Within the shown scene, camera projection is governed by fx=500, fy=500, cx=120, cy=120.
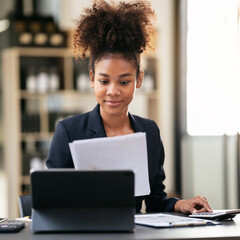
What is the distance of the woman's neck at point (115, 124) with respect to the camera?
2.12 m

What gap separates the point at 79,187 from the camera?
4.98ft

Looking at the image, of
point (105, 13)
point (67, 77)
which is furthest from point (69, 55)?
point (105, 13)

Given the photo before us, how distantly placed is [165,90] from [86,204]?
5230 mm

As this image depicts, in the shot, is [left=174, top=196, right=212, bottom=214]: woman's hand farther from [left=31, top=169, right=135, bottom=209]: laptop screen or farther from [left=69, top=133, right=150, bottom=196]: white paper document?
[left=31, top=169, right=135, bottom=209]: laptop screen

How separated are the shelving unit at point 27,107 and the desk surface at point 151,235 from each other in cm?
395

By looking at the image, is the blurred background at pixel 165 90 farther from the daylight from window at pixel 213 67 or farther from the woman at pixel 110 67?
the woman at pixel 110 67

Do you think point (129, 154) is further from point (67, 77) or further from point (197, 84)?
point (197, 84)

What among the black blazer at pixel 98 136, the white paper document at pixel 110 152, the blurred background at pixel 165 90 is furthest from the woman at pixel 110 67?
the blurred background at pixel 165 90

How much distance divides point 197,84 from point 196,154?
0.86 m

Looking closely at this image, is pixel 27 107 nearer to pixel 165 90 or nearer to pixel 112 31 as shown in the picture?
pixel 165 90

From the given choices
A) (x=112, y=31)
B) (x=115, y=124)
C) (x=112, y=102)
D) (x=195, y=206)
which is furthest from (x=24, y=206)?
(x=112, y=31)

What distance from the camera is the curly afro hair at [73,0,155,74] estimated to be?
200cm

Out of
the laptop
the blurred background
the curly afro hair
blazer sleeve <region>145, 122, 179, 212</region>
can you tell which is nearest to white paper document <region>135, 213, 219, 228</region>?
the laptop

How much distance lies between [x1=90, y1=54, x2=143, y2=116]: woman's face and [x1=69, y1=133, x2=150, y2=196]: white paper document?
0.94ft
